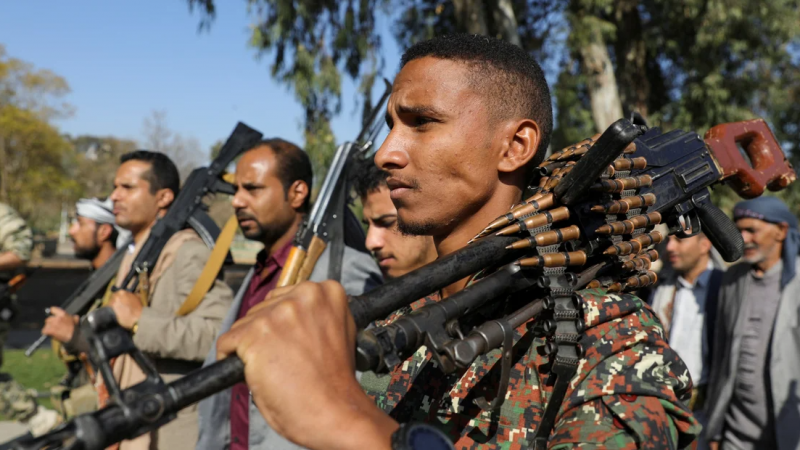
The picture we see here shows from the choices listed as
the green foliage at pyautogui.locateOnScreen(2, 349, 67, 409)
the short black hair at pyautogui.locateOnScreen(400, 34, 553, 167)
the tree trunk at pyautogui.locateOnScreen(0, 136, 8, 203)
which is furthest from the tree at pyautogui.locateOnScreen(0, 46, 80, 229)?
the short black hair at pyautogui.locateOnScreen(400, 34, 553, 167)

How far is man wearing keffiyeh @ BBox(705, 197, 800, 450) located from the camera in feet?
15.5

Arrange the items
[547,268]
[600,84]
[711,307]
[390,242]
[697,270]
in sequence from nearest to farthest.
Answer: [547,268], [390,242], [711,307], [697,270], [600,84]

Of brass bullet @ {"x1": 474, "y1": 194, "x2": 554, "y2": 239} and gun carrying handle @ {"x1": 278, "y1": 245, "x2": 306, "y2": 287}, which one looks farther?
gun carrying handle @ {"x1": 278, "y1": 245, "x2": 306, "y2": 287}

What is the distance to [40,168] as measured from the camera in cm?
4700

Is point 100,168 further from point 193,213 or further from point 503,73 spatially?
point 503,73

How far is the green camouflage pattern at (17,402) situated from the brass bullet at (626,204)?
7228mm

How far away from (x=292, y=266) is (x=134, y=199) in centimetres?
205

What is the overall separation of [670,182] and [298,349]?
126 centimetres

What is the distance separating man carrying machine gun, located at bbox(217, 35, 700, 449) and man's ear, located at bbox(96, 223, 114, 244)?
5.69 meters

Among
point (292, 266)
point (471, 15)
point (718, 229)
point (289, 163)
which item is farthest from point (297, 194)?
point (471, 15)

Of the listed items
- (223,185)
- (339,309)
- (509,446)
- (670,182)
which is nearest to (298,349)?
(339,309)

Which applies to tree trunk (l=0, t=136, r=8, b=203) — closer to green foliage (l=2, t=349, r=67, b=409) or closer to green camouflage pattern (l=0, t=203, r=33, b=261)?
green foliage (l=2, t=349, r=67, b=409)

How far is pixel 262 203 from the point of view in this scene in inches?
184

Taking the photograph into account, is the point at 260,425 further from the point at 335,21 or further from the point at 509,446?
the point at 335,21
